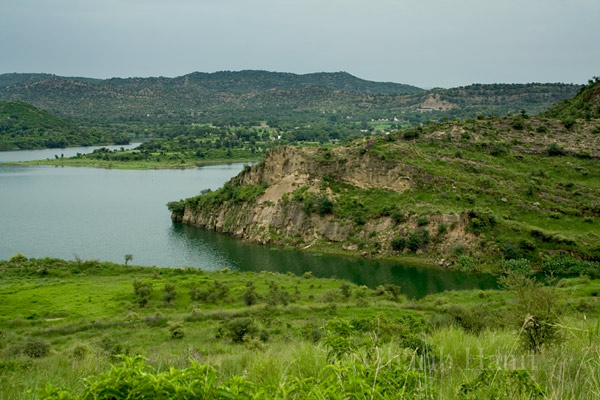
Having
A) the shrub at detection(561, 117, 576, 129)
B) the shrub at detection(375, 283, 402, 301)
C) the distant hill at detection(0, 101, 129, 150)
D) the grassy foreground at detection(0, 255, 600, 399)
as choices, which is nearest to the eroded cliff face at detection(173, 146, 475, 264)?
the grassy foreground at detection(0, 255, 600, 399)

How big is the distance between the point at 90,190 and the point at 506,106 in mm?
128346

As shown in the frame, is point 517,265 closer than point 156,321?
No

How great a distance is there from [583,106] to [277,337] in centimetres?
6370

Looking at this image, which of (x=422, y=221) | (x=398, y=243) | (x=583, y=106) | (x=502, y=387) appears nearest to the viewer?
(x=502, y=387)

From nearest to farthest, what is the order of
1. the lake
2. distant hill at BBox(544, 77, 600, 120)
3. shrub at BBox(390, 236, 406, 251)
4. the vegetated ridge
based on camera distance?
1. the lake
2. the vegetated ridge
3. shrub at BBox(390, 236, 406, 251)
4. distant hill at BBox(544, 77, 600, 120)

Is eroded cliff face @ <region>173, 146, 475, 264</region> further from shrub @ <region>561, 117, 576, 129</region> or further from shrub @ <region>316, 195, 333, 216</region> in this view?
shrub @ <region>561, 117, 576, 129</region>

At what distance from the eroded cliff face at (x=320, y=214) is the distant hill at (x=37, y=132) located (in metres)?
114

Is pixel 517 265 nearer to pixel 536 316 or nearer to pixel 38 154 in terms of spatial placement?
pixel 536 316

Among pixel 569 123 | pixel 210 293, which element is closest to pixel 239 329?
pixel 210 293

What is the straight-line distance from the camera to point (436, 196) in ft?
159

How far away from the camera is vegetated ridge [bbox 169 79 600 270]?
4312 centimetres

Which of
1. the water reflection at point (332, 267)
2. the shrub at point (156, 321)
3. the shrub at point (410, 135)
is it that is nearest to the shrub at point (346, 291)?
the water reflection at point (332, 267)

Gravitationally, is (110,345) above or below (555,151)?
below

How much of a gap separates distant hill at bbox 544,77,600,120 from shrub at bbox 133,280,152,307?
57.6 metres
